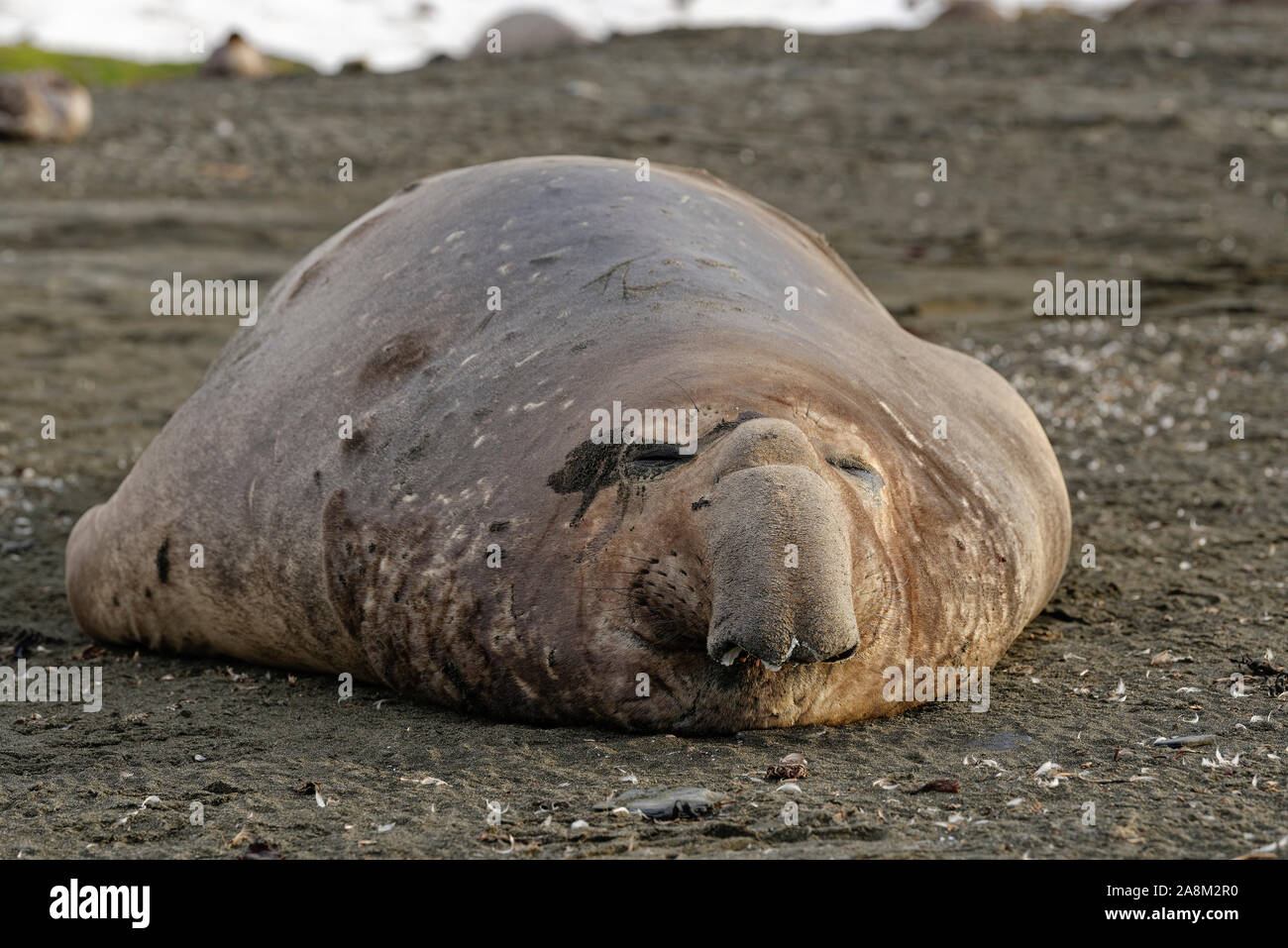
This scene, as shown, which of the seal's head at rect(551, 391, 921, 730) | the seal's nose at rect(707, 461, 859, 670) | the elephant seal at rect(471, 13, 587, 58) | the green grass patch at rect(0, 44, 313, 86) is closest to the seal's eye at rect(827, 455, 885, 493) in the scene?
the seal's head at rect(551, 391, 921, 730)

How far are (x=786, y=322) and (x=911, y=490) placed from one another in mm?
614

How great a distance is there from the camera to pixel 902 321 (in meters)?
9.20

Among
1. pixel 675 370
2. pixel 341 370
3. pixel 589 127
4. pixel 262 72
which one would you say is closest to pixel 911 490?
pixel 675 370

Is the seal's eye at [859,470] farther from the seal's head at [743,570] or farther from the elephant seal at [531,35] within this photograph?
the elephant seal at [531,35]

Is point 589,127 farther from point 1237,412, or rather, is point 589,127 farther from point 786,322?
point 786,322

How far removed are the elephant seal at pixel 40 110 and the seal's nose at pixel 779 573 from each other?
13.6 metres

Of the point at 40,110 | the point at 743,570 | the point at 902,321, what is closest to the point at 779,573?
the point at 743,570

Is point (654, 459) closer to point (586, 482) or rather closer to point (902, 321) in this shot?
point (586, 482)

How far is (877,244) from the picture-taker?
1144 cm

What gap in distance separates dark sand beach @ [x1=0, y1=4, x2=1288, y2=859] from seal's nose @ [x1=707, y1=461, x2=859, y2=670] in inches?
12.4

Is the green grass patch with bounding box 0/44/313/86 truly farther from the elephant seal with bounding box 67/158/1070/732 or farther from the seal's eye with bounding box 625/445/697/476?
the seal's eye with bounding box 625/445/697/476

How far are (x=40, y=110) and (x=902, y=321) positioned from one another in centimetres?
945

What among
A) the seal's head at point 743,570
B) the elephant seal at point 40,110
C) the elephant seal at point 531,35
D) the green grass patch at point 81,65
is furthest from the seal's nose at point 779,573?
the green grass patch at point 81,65

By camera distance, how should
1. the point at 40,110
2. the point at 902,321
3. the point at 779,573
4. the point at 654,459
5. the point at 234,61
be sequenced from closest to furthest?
the point at 779,573
the point at 654,459
the point at 902,321
the point at 40,110
the point at 234,61
